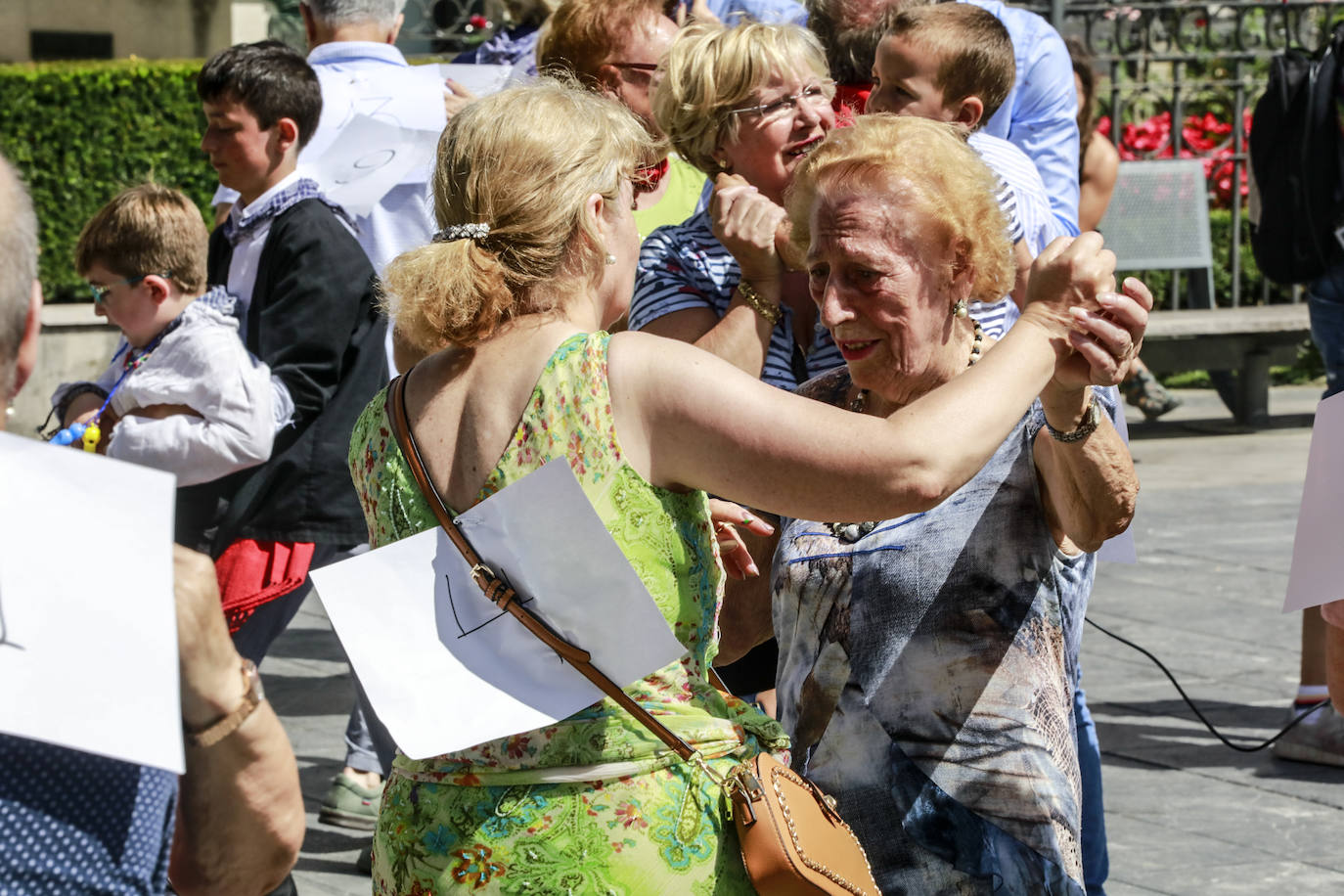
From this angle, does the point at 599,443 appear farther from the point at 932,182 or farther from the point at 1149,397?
the point at 1149,397

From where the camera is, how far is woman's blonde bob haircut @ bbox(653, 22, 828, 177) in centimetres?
338

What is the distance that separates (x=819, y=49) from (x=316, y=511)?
164cm

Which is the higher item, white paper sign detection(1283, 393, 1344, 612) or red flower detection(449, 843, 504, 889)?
white paper sign detection(1283, 393, 1344, 612)

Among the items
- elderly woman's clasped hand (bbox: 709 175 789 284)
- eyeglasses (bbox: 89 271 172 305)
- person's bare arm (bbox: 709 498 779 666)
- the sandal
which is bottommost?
the sandal

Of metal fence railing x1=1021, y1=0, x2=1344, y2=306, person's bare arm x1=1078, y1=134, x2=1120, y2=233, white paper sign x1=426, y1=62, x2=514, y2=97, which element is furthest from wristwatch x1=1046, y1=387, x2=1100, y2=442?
metal fence railing x1=1021, y1=0, x2=1344, y2=306

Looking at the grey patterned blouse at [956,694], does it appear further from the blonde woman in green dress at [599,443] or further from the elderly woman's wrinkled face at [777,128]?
the elderly woman's wrinkled face at [777,128]

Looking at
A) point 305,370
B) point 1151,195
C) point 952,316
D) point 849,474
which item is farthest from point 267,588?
point 1151,195

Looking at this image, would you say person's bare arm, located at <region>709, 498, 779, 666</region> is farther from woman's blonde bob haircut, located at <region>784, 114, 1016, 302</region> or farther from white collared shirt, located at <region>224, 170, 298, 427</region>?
white collared shirt, located at <region>224, 170, 298, 427</region>

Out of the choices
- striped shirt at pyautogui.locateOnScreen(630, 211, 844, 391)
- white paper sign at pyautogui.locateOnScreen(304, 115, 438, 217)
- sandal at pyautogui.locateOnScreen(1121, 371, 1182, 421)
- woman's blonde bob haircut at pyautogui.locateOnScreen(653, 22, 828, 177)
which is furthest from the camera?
sandal at pyautogui.locateOnScreen(1121, 371, 1182, 421)

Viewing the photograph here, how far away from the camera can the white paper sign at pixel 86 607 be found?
128cm

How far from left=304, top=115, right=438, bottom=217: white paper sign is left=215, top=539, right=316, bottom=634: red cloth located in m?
1.10

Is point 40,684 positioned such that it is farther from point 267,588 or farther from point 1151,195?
point 1151,195

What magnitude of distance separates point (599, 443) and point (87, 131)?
1061 centimetres

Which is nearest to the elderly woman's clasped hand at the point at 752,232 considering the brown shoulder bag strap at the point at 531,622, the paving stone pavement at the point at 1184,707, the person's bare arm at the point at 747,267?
the person's bare arm at the point at 747,267
